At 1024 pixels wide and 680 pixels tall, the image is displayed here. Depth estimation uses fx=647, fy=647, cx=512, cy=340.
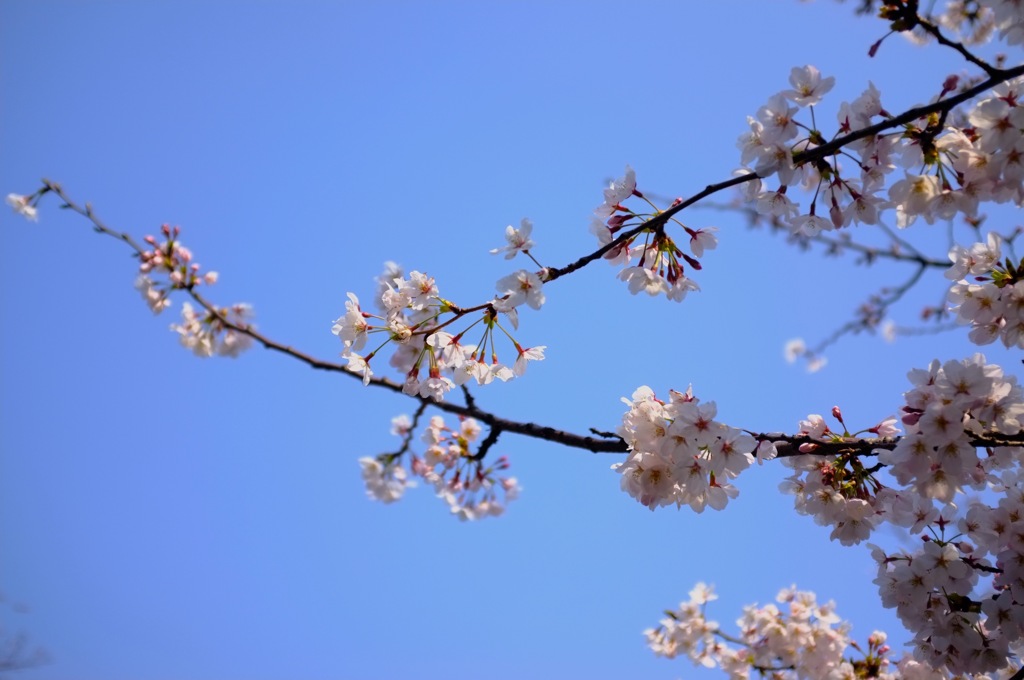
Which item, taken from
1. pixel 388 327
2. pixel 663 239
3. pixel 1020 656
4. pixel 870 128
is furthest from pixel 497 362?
pixel 1020 656

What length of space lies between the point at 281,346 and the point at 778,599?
3.95 m

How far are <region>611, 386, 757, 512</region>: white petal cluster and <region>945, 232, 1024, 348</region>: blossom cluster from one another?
99 cm

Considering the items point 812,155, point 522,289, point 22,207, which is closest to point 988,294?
point 812,155

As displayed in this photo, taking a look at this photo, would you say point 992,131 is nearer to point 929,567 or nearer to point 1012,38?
point 1012,38

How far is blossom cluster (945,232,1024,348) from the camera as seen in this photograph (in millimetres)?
2299

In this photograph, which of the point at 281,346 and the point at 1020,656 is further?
the point at 281,346

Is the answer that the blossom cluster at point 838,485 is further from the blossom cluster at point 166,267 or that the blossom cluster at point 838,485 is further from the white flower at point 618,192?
the blossom cluster at point 166,267

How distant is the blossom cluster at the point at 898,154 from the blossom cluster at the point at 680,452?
2.89 ft

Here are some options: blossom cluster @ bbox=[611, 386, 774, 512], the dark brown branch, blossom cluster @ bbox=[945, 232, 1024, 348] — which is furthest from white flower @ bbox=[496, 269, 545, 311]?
blossom cluster @ bbox=[945, 232, 1024, 348]

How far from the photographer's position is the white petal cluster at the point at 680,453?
2.30 meters

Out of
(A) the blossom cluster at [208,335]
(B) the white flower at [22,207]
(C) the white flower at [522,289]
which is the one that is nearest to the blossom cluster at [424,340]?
(C) the white flower at [522,289]

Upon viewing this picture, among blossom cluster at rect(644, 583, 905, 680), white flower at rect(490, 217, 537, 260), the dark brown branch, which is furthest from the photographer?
blossom cluster at rect(644, 583, 905, 680)

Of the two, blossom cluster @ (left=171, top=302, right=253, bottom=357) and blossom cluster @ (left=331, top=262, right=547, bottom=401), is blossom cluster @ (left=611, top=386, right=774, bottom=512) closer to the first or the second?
blossom cluster @ (left=331, top=262, right=547, bottom=401)

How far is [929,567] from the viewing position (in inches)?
103
